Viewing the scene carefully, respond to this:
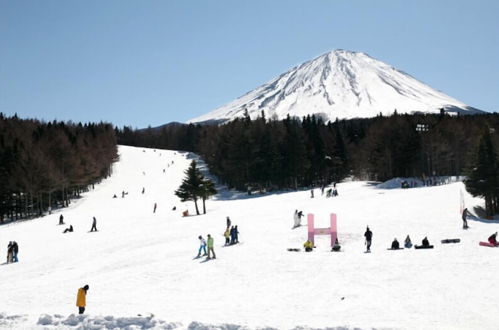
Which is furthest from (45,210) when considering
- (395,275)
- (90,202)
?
(395,275)

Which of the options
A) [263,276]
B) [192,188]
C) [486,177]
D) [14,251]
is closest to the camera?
[263,276]

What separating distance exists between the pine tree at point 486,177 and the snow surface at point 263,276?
174 centimetres

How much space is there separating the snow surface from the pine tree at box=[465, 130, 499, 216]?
1.74 meters

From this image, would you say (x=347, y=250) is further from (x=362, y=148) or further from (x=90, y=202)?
(x=362, y=148)

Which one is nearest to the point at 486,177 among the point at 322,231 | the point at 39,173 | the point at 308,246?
the point at 322,231

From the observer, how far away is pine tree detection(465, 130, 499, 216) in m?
38.9

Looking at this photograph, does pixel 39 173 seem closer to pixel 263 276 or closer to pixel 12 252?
pixel 12 252

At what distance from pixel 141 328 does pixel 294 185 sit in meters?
55.0

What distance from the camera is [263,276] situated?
808 inches

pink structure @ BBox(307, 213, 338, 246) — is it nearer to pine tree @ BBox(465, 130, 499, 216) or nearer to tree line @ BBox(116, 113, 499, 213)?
pine tree @ BBox(465, 130, 499, 216)

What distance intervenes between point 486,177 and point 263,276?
1084 inches

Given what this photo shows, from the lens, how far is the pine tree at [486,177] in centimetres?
3891

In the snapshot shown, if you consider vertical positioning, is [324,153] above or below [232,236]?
above

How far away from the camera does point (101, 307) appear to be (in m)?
17.2
